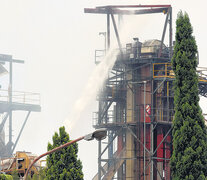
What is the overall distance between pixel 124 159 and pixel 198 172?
16.8 meters

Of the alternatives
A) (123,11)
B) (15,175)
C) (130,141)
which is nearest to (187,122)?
(15,175)

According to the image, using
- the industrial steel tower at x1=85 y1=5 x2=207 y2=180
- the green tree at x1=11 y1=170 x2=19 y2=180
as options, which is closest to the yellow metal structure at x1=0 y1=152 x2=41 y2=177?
the green tree at x1=11 y1=170 x2=19 y2=180

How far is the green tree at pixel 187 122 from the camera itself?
51.6m

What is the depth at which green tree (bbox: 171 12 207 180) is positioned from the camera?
169 ft

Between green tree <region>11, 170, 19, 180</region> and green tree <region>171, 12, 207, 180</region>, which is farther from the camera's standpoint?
green tree <region>11, 170, 19, 180</region>

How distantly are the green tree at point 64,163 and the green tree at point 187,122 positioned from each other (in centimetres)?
886

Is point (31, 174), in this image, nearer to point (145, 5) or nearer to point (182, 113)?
Answer: point (182, 113)

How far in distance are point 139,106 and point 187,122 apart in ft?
52.2

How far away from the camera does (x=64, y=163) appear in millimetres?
46844

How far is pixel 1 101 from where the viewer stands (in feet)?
275

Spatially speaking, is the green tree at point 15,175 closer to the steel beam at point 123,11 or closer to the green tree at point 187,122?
the green tree at point 187,122

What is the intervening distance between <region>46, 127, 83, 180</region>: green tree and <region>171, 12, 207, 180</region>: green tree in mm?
8858

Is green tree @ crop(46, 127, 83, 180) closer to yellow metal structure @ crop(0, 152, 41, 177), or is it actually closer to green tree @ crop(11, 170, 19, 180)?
green tree @ crop(11, 170, 19, 180)

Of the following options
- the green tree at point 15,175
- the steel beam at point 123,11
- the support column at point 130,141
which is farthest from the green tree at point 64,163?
the steel beam at point 123,11
